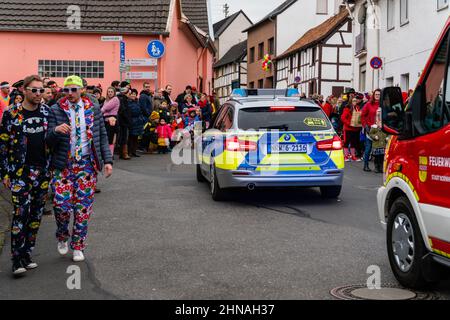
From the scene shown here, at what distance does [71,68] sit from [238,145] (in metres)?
16.1

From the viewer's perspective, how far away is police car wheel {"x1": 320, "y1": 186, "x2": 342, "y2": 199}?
10852mm

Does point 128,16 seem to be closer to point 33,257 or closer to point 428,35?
point 428,35

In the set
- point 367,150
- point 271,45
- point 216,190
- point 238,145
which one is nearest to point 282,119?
point 238,145

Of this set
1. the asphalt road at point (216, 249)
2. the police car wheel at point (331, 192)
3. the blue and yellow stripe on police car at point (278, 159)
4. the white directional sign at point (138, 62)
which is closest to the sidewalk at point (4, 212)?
the asphalt road at point (216, 249)

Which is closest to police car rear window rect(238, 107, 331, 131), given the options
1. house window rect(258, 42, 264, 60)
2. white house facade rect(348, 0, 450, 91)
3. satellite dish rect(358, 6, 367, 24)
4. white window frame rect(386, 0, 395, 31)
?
white house facade rect(348, 0, 450, 91)

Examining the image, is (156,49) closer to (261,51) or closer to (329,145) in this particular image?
(329,145)

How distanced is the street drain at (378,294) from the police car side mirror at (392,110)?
4.32ft

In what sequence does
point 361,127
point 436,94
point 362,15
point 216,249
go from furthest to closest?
point 362,15, point 361,127, point 216,249, point 436,94

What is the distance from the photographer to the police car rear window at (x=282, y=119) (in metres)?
10.2

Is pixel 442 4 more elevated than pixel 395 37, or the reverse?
pixel 442 4

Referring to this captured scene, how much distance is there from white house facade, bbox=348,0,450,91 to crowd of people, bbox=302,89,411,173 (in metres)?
4.24

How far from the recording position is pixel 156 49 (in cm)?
2155

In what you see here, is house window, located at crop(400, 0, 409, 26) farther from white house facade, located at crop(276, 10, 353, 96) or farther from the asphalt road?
white house facade, located at crop(276, 10, 353, 96)
